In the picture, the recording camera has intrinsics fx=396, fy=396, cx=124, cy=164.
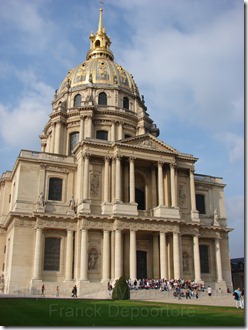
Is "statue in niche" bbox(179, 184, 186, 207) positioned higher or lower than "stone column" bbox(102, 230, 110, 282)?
higher

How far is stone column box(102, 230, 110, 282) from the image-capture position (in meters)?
39.3

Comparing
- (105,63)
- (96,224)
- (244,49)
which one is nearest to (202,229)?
(96,224)

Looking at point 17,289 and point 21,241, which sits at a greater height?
point 21,241

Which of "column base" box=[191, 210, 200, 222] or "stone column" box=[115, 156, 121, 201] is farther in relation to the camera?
"column base" box=[191, 210, 200, 222]

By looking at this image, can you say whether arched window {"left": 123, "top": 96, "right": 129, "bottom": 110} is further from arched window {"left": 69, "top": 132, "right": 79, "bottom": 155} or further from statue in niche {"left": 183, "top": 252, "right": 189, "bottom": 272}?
statue in niche {"left": 183, "top": 252, "right": 189, "bottom": 272}

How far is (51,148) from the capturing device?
56750 mm

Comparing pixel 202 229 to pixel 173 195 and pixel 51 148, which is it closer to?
pixel 173 195

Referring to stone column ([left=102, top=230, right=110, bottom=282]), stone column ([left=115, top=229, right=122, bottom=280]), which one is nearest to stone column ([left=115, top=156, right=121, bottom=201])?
stone column ([left=115, top=229, right=122, bottom=280])

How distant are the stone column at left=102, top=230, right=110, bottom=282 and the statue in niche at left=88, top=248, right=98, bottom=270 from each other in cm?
104

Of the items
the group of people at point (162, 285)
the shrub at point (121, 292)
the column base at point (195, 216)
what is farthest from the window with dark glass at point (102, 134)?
the shrub at point (121, 292)

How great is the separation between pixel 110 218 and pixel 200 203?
14.5 m

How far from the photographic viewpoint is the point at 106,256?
131ft

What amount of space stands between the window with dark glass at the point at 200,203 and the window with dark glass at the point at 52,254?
18385 millimetres

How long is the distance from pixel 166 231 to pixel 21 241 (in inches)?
595
